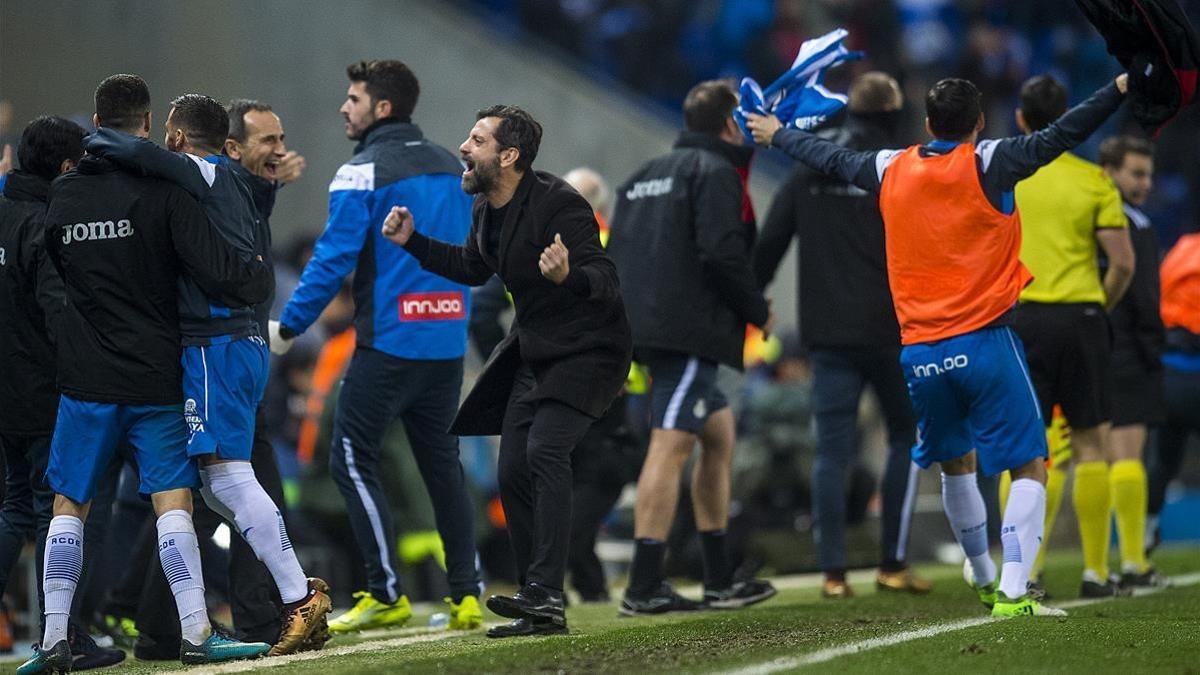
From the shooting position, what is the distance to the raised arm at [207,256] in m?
6.61

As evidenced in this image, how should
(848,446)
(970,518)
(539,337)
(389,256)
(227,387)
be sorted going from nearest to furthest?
1. (227,387)
2. (539,337)
3. (970,518)
4. (389,256)
5. (848,446)

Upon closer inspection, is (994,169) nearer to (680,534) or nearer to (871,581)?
(871,581)

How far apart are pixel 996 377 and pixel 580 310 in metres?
1.71

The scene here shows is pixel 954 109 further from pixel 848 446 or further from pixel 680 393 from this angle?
pixel 848 446

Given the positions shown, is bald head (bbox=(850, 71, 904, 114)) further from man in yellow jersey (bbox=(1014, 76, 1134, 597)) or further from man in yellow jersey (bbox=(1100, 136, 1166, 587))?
man in yellow jersey (bbox=(1100, 136, 1166, 587))

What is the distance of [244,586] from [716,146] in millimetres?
3102

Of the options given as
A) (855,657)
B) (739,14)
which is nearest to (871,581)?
(855,657)

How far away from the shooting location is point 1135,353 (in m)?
9.96

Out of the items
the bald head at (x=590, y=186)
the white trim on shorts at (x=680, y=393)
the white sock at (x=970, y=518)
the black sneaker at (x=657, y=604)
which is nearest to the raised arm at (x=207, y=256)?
the white trim on shorts at (x=680, y=393)

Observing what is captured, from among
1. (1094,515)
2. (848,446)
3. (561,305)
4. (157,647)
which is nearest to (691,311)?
(848,446)

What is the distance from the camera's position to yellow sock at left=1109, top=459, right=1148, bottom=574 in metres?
9.56

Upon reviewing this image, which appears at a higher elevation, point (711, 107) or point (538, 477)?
point (711, 107)

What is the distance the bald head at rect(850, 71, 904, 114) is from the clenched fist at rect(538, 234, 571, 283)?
3045 millimetres

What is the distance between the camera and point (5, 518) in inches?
286
